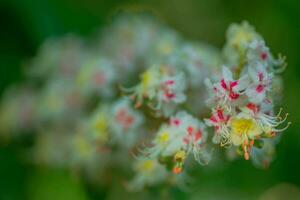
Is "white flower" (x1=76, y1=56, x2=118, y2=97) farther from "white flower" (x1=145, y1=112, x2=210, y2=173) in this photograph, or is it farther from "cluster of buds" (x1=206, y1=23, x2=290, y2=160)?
"cluster of buds" (x1=206, y1=23, x2=290, y2=160)

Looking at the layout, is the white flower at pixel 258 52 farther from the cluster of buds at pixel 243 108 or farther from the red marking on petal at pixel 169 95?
the red marking on petal at pixel 169 95

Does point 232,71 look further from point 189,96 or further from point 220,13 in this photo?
point 220,13

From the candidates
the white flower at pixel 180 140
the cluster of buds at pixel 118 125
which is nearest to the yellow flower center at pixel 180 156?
the white flower at pixel 180 140

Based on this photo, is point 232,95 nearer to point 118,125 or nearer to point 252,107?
point 252,107

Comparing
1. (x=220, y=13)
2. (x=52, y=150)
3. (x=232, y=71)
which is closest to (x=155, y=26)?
(x=220, y=13)

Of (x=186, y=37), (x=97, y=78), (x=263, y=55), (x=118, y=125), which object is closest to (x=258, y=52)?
(x=263, y=55)
